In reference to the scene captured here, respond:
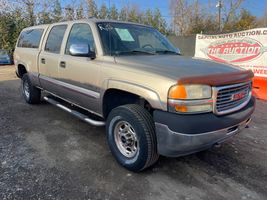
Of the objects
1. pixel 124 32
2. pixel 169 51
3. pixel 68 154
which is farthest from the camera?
pixel 169 51

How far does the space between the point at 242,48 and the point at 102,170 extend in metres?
7.19

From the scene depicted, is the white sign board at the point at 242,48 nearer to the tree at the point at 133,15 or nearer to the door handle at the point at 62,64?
the door handle at the point at 62,64

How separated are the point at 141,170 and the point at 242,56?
685 centimetres

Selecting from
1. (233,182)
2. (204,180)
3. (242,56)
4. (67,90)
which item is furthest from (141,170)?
(242,56)

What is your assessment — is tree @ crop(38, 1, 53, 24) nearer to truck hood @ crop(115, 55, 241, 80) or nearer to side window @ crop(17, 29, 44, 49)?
side window @ crop(17, 29, 44, 49)

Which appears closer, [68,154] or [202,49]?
[68,154]

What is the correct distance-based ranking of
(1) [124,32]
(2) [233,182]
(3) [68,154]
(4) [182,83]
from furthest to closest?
1. (1) [124,32]
2. (3) [68,154]
3. (2) [233,182]
4. (4) [182,83]

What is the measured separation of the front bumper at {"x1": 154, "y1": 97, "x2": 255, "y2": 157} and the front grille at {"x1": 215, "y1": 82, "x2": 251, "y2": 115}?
10cm

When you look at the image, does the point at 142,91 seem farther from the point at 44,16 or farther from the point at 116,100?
the point at 44,16

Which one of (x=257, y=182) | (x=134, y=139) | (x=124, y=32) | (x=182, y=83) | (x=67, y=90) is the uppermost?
(x=124, y=32)

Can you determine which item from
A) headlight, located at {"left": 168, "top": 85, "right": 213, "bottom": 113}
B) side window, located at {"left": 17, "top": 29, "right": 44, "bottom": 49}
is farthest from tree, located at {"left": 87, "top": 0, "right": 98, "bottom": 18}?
headlight, located at {"left": 168, "top": 85, "right": 213, "bottom": 113}

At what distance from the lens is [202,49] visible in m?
10.6

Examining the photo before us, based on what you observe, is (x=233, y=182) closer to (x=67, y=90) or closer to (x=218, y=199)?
(x=218, y=199)

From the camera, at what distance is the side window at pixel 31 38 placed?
5.60 metres
